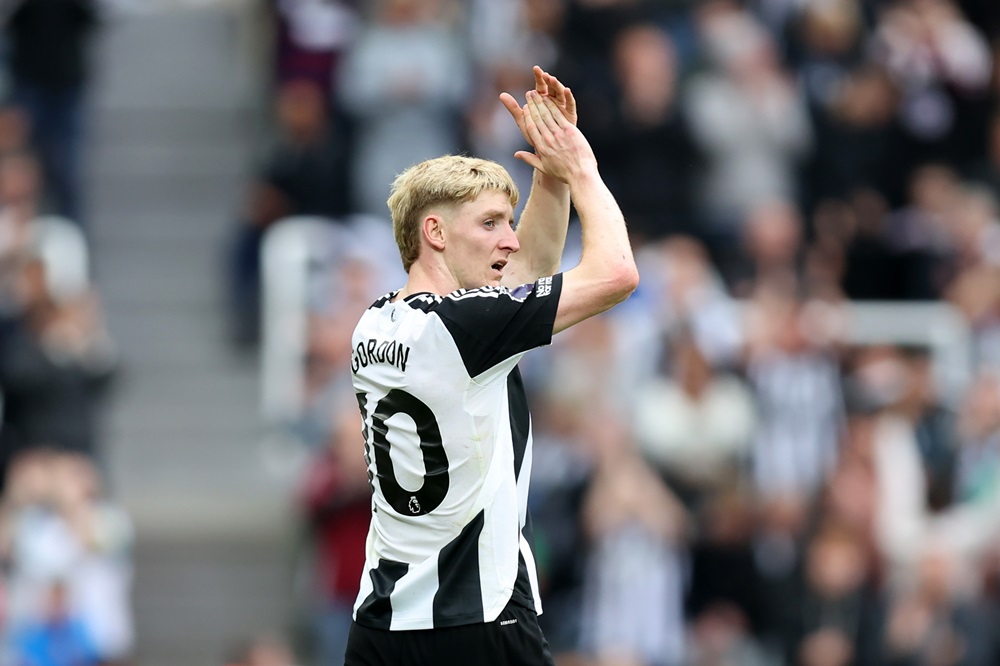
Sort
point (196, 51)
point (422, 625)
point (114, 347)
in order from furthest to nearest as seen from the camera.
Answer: point (196, 51)
point (114, 347)
point (422, 625)

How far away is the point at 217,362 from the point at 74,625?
3.29 m

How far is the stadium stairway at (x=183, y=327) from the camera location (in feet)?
39.3

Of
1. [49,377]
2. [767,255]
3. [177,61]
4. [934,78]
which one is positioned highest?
[177,61]

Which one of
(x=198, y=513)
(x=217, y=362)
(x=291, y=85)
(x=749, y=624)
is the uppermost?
(x=291, y=85)

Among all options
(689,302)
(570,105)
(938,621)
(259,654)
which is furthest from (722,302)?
(570,105)

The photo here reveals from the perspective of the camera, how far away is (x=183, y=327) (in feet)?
45.5

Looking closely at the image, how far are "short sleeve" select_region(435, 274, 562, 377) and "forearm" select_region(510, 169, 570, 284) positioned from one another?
651 mm

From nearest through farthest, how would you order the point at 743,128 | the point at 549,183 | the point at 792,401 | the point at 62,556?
1. the point at 549,183
2. the point at 62,556
3. the point at 792,401
4. the point at 743,128

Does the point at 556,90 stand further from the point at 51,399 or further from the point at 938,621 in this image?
the point at 51,399

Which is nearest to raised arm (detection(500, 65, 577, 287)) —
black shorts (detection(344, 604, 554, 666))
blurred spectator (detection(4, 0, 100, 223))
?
black shorts (detection(344, 604, 554, 666))

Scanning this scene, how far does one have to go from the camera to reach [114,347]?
13609mm

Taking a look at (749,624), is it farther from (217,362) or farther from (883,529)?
(217,362)

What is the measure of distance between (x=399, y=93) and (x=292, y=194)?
1.14 metres

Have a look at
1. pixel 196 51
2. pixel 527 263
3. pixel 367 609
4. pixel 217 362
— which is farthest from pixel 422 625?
pixel 196 51
